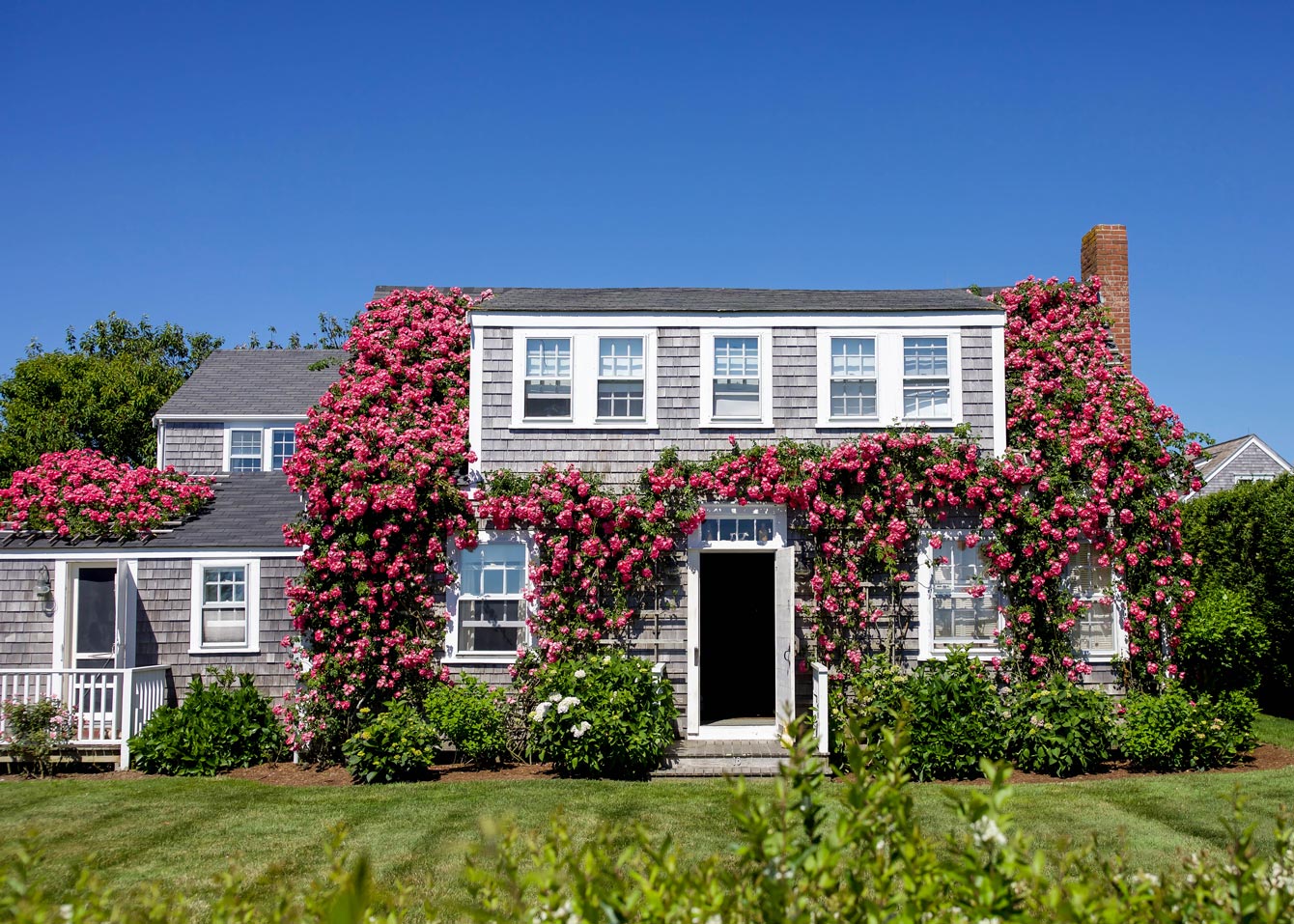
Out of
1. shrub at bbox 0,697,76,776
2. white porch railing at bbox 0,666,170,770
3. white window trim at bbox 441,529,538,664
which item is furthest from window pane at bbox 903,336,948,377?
shrub at bbox 0,697,76,776

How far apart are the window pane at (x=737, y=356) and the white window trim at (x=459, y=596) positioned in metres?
3.27

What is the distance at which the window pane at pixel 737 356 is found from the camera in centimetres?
1284

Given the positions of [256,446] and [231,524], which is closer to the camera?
[231,524]

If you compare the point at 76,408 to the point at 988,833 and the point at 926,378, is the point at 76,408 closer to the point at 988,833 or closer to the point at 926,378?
the point at 926,378

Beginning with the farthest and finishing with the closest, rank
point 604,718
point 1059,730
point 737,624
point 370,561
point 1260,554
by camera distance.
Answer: point 737,624
point 1260,554
point 370,561
point 1059,730
point 604,718

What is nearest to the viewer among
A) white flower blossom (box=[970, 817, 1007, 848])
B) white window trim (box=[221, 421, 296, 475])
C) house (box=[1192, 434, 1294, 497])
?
white flower blossom (box=[970, 817, 1007, 848])

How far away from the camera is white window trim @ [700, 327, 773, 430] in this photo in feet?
41.5

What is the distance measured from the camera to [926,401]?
506 inches

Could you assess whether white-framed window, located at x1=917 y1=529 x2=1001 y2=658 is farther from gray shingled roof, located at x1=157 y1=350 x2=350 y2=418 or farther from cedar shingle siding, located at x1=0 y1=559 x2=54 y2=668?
gray shingled roof, located at x1=157 y1=350 x2=350 y2=418

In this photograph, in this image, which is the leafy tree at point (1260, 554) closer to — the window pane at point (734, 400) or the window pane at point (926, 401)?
the window pane at point (926, 401)

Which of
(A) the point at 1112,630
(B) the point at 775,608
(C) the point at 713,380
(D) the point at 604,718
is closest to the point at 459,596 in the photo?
(D) the point at 604,718

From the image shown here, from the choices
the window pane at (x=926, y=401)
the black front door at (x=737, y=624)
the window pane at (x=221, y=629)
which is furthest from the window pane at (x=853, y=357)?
the window pane at (x=221, y=629)

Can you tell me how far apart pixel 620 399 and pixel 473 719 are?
432cm

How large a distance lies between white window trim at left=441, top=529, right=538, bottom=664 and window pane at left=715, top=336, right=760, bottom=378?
3268mm
